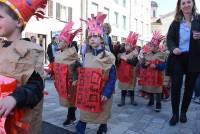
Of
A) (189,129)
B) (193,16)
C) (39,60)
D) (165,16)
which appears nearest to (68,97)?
(189,129)

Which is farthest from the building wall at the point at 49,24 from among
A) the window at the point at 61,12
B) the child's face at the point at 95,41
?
the child's face at the point at 95,41

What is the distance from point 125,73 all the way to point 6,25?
243 inches

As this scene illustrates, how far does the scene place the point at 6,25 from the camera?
7.93ft

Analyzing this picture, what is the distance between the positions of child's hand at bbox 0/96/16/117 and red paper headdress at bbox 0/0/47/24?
0.58 meters

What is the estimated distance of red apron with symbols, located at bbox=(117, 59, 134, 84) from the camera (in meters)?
8.45

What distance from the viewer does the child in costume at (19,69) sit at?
2.33 meters

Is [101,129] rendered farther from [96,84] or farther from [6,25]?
[6,25]

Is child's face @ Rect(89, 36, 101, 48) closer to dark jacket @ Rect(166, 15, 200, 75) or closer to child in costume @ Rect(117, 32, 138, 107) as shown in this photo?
dark jacket @ Rect(166, 15, 200, 75)

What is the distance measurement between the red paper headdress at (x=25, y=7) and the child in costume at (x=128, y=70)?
18.6ft

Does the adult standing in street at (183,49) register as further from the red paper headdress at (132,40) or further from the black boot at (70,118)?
the red paper headdress at (132,40)

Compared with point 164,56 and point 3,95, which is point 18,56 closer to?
point 3,95

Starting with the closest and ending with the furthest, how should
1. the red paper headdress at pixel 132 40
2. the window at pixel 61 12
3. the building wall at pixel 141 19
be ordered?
the red paper headdress at pixel 132 40 → the window at pixel 61 12 → the building wall at pixel 141 19

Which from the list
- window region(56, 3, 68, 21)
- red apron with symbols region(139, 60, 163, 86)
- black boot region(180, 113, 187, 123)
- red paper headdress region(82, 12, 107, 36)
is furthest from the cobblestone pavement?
window region(56, 3, 68, 21)

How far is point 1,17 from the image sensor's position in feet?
7.86
